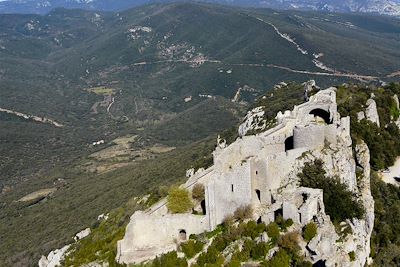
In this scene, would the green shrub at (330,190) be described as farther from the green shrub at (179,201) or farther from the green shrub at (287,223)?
the green shrub at (179,201)

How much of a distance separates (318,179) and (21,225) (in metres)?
76.1

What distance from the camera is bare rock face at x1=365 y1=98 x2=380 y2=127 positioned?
55.4 meters

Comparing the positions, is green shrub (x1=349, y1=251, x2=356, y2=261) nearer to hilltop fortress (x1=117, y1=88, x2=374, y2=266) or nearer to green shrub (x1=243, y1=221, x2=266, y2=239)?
hilltop fortress (x1=117, y1=88, x2=374, y2=266)

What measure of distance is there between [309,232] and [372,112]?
30146 millimetres

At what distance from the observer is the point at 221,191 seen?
106 feet

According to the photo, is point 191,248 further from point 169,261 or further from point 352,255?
point 352,255

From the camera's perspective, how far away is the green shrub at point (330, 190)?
33.0 meters

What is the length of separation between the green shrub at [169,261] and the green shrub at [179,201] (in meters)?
3.27

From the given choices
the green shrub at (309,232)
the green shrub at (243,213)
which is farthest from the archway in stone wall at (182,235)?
the green shrub at (309,232)

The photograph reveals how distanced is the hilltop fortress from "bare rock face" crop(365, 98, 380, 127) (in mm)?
20087

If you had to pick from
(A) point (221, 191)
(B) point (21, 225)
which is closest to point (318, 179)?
(A) point (221, 191)

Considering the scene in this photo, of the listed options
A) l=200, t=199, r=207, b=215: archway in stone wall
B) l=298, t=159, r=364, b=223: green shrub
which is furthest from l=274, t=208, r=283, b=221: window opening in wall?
l=200, t=199, r=207, b=215: archway in stone wall

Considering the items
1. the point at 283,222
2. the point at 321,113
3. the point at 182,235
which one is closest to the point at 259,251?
the point at 283,222

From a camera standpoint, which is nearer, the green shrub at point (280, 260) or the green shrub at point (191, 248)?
the green shrub at point (280, 260)
